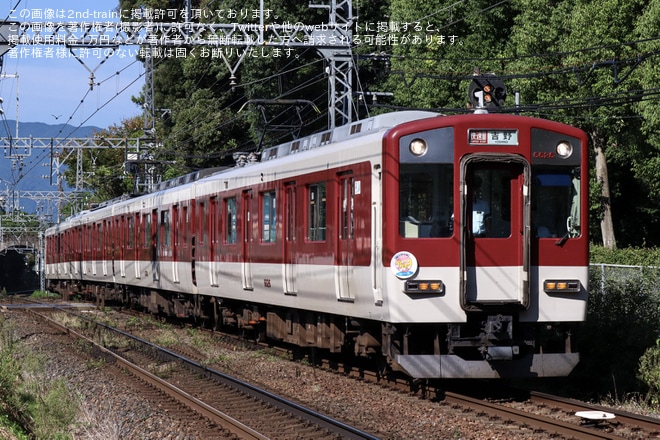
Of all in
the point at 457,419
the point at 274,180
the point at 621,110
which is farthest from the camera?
the point at 621,110

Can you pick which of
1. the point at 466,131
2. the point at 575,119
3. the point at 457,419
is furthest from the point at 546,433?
the point at 575,119

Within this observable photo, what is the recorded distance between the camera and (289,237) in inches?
565

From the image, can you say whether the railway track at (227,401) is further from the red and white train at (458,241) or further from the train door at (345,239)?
the train door at (345,239)

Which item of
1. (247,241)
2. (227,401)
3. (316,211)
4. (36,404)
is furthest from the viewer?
(247,241)

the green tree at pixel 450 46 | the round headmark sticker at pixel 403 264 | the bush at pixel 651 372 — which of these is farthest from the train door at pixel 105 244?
the round headmark sticker at pixel 403 264

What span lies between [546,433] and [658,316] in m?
5.40

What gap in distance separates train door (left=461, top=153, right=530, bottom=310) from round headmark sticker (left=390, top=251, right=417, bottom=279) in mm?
546

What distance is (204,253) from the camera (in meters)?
19.3

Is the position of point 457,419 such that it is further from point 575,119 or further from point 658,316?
point 575,119

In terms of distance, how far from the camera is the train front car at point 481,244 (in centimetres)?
1070

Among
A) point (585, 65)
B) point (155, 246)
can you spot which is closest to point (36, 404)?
point (155, 246)

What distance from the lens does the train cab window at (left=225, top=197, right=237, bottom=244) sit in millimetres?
17281

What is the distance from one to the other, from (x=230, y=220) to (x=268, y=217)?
2336 mm

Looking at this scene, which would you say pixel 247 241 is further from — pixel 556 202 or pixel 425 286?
pixel 556 202
